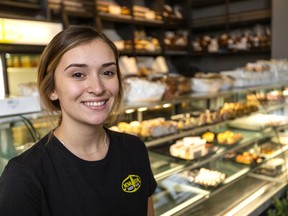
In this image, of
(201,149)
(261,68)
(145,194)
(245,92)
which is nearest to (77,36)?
(145,194)

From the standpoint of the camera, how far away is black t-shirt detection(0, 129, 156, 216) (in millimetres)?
811

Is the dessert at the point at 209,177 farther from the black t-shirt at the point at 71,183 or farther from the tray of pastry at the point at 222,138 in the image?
the black t-shirt at the point at 71,183

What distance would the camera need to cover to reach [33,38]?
2922 millimetres

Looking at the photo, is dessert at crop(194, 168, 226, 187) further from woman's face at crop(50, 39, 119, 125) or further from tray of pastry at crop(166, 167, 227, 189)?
woman's face at crop(50, 39, 119, 125)

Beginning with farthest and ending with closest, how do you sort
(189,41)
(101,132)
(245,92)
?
(189,41)
(245,92)
(101,132)

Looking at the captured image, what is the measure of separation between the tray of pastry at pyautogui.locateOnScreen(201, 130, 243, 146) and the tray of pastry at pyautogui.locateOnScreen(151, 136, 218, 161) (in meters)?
0.11

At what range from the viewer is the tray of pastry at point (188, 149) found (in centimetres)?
220

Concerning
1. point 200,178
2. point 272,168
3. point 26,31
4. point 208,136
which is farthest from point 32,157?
point 272,168

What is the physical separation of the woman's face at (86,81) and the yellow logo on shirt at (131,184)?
0.24m

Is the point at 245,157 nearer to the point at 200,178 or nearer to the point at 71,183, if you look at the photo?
the point at 200,178

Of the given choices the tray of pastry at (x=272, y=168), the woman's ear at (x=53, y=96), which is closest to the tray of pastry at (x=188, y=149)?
the tray of pastry at (x=272, y=168)

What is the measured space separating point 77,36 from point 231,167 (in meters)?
2.02

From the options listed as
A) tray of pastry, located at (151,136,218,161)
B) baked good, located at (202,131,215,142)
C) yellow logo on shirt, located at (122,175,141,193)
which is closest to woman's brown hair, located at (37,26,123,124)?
yellow logo on shirt, located at (122,175,141,193)

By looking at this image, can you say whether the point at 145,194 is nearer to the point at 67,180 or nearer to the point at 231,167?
the point at 67,180
